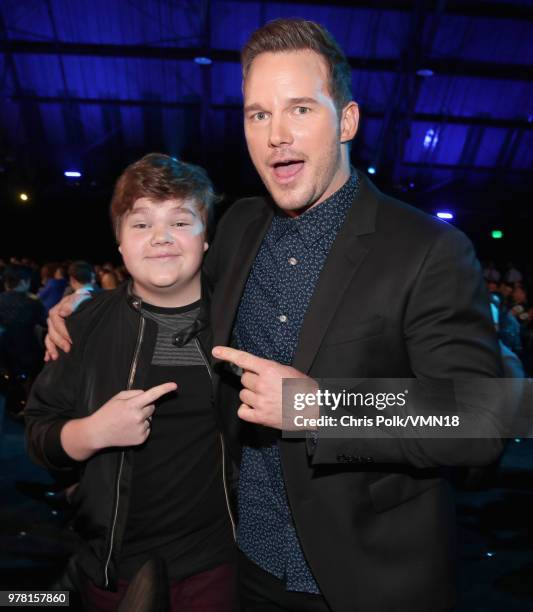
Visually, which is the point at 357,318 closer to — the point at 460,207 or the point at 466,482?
the point at 466,482

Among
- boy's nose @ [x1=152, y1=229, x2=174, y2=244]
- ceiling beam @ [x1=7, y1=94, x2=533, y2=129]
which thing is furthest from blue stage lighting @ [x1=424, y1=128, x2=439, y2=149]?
boy's nose @ [x1=152, y1=229, x2=174, y2=244]

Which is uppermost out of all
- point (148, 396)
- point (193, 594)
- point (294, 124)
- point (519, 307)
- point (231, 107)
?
point (294, 124)

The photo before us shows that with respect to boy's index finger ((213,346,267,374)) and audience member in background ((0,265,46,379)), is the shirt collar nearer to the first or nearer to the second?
boy's index finger ((213,346,267,374))

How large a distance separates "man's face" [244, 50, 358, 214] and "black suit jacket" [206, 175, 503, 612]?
0.58ft

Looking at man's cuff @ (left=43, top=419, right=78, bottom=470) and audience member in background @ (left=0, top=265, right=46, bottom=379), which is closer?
man's cuff @ (left=43, top=419, right=78, bottom=470)

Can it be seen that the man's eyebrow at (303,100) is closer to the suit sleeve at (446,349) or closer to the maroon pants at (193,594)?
the suit sleeve at (446,349)

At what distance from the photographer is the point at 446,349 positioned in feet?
3.92

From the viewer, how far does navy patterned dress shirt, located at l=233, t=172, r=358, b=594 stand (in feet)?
4.65

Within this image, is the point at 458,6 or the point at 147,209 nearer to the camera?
the point at 147,209

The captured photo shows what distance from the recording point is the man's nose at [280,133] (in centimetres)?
136

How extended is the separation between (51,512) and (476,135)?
1272 centimetres

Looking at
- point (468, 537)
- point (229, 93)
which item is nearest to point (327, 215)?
point (468, 537)

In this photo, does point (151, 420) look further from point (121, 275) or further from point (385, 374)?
point (121, 275)

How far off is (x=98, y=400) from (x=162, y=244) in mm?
483
